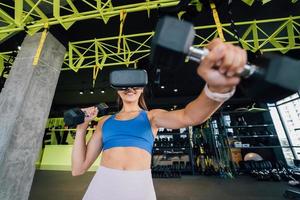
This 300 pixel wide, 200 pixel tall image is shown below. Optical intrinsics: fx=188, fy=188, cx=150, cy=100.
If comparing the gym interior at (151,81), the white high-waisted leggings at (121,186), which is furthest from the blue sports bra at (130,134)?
the gym interior at (151,81)

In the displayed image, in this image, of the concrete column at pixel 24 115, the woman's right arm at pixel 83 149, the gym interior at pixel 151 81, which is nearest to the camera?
the woman's right arm at pixel 83 149

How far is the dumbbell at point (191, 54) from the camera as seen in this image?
0.49 metres

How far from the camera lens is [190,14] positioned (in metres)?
2.62

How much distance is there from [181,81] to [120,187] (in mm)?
7313

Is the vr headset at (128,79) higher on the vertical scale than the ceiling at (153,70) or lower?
lower

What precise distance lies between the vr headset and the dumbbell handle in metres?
0.27

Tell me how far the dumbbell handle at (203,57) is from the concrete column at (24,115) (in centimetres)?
332

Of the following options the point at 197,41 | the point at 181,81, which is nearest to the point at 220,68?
the point at 197,41

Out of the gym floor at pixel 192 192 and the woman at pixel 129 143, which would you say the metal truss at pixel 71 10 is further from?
the gym floor at pixel 192 192

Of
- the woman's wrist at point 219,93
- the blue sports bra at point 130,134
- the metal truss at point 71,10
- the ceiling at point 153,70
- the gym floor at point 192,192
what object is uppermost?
the ceiling at point 153,70

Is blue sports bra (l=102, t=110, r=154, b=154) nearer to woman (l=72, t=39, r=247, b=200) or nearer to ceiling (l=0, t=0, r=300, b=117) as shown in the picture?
woman (l=72, t=39, r=247, b=200)

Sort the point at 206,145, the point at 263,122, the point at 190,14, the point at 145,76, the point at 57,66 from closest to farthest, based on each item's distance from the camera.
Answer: the point at 145,76 < the point at 190,14 < the point at 57,66 < the point at 206,145 < the point at 263,122

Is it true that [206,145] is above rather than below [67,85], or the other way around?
below

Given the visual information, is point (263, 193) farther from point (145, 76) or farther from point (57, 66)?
point (57, 66)
